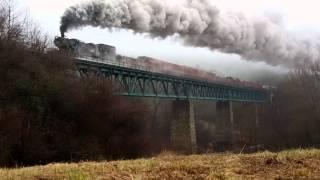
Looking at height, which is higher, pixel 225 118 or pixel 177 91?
pixel 177 91

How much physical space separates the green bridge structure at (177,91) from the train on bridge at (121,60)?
78 centimetres

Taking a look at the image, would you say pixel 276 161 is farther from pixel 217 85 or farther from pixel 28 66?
pixel 217 85

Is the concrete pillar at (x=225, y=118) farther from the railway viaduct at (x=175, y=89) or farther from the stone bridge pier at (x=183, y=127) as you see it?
the stone bridge pier at (x=183, y=127)

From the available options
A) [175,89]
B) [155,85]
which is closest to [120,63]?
[155,85]

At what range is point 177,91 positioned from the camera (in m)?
88.1

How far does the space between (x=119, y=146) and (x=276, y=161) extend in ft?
142

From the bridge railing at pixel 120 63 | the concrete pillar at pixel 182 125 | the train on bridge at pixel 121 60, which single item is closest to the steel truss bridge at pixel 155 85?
the bridge railing at pixel 120 63

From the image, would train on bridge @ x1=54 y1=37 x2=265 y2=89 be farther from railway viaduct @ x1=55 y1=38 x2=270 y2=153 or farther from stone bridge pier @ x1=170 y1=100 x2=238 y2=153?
stone bridge pier @ x1=170 y1=100 x2=238 y2=153

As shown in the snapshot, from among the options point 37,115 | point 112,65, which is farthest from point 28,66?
point 112,65

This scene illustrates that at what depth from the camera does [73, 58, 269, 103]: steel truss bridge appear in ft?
213

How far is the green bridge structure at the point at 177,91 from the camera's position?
66.6 m

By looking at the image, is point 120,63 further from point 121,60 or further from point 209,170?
point 209,170

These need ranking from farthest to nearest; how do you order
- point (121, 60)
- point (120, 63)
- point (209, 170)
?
point (121, 60) < point (120, 63) < point (209, 170)

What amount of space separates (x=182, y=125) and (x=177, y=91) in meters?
5.96
